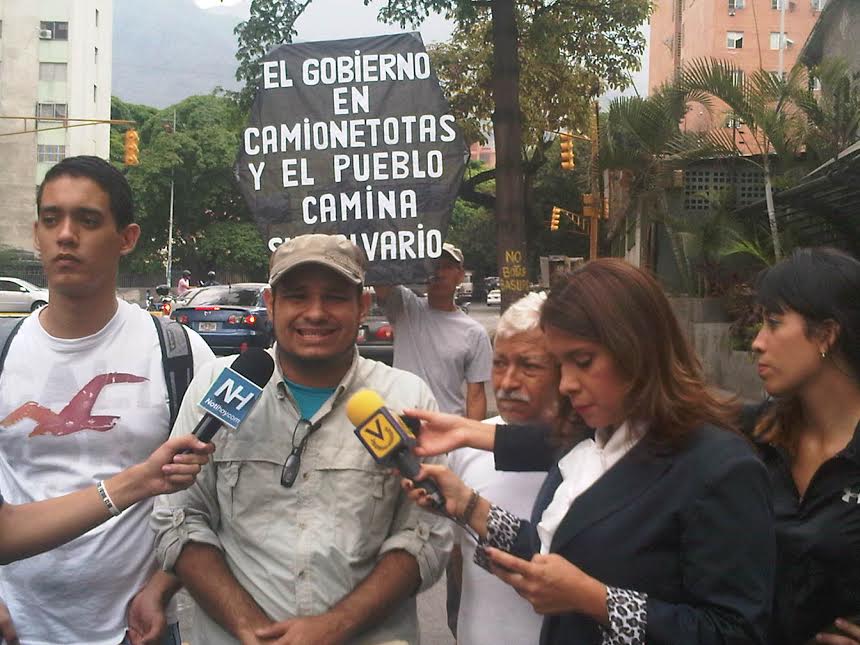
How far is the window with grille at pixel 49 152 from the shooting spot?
45.5m

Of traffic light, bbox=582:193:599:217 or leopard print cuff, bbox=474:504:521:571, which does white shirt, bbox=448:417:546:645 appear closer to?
leopard print cuff, bbox=474:504:521:571

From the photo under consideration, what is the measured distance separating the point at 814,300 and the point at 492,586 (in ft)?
3.80

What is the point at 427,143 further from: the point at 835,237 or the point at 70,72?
the point at 70,72

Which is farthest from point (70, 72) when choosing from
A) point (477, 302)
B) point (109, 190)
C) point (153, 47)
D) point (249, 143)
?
point (153, 47)

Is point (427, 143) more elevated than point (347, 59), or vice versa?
point (347, 59)

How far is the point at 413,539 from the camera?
7.59ft

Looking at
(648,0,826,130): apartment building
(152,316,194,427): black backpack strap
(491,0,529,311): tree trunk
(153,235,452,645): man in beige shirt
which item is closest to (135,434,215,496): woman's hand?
(153,235,452,645): man in beige shirt

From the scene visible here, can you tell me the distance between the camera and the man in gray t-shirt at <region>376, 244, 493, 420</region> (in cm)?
566

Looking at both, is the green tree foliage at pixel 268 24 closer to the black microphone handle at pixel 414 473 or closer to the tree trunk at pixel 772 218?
the tree trunk at pixel 772 218

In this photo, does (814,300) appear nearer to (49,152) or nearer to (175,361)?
(175,361)

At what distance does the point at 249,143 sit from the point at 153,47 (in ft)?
605

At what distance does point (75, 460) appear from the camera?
2.57 metres

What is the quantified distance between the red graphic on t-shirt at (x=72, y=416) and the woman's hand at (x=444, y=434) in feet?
3.02

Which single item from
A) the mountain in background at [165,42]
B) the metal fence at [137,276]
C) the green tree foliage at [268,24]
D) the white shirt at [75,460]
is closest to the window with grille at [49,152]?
the metal fence at [137,276]
